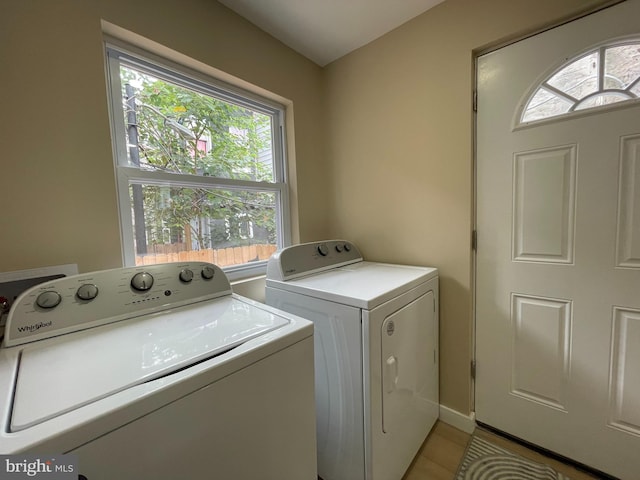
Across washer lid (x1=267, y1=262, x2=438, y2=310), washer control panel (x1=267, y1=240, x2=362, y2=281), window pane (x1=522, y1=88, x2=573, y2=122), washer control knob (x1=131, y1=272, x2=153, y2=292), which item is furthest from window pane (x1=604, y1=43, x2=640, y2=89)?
washer control knob (x1=131, y1=272, x2=153, y2=292)

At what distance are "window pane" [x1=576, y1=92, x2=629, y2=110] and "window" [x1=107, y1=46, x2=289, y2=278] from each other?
1.60 m

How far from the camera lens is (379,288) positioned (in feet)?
3.82

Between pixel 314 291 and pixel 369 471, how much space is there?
0.76m

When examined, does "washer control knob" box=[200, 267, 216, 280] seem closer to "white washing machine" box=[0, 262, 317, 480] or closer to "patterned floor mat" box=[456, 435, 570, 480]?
"white washing machine" box=[0, 262, 317, 480]

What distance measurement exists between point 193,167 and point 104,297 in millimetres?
798

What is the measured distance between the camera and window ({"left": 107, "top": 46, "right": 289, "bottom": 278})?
123 centimetres

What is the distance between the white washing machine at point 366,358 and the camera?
1.06m

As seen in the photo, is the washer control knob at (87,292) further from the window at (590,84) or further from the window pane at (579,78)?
the window pane at (579,78)

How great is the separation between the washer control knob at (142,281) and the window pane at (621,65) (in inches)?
80.2

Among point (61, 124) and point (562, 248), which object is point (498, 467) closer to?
point (562, 248)

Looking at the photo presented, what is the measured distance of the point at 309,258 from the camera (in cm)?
155

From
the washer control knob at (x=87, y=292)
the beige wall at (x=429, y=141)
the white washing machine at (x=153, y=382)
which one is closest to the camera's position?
the white washing machine at (x=153, y=382)

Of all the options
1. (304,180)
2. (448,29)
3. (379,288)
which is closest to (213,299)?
(379,288)

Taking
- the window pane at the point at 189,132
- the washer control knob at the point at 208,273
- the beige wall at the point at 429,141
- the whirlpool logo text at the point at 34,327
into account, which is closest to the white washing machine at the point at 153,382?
the whirlpool logo text at the point at 34,327
